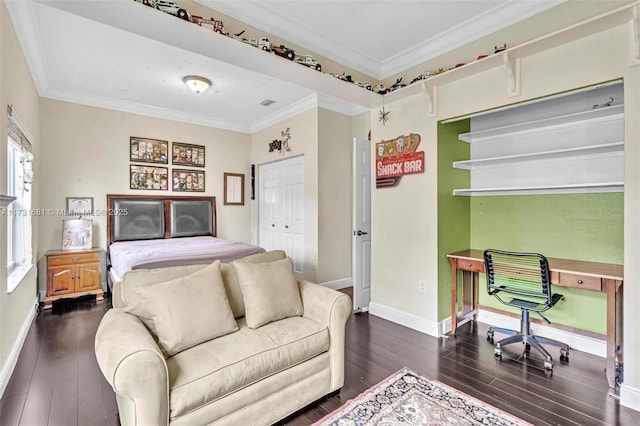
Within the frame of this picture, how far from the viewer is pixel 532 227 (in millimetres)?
3037

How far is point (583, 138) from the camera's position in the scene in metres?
2.69

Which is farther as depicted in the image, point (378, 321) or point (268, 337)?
point (378, 321)

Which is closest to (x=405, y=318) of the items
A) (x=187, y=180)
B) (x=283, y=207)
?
(x=283, y=207)

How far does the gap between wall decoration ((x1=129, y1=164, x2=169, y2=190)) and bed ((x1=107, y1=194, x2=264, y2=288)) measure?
0.18m

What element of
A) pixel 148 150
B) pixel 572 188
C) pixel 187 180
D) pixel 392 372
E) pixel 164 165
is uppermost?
pixel 148 150

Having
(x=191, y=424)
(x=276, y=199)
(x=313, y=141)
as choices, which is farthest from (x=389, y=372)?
(x=276, y=199)

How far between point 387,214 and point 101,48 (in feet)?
11.2

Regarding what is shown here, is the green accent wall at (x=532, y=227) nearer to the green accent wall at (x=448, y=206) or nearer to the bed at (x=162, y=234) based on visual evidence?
the green accent wall at (x=448, y=206)

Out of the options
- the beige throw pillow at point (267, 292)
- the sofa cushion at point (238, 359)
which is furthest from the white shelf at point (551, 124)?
the sofa cushion at point (238, 359)

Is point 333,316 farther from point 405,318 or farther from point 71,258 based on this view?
point 71,258

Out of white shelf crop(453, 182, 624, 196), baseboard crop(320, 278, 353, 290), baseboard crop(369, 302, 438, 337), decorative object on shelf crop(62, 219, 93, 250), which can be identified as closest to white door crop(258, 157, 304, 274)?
baseboard crop(320, 278, 353, 290)

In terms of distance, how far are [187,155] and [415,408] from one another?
196 inches

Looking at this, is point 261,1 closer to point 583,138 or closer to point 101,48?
point 101,48

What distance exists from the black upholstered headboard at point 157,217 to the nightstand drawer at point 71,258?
1.55 ft
